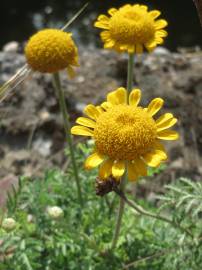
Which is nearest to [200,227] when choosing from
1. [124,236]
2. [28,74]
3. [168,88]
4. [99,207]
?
[124,236]

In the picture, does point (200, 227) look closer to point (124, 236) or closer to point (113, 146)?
point (124, 236)

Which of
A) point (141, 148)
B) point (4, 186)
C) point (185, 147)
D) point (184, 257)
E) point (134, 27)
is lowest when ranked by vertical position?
point (185, 147)

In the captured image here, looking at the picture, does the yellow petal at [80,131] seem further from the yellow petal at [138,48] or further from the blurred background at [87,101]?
the blurred background at [87,101]

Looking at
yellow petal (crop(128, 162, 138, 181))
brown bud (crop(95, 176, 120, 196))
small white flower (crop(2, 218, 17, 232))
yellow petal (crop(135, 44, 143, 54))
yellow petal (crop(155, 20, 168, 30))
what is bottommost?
small white flower (crop(2, 218, 17, 232))

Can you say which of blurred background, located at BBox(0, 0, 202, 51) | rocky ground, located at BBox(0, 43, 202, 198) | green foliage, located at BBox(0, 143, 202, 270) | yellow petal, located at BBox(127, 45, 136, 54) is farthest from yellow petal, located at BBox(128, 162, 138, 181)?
blurred background, located at BBox(0, 0, 202, 51)

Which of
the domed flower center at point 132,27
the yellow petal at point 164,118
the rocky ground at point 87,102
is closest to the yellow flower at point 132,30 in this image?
the domed flower center at point 132,27

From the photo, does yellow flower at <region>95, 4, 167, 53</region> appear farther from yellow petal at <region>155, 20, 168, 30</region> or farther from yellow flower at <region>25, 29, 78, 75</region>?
yellow flower at <region>25, 29, 78, 75</region>

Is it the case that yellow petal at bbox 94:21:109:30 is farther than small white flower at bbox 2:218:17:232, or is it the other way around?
yellow petal at bbox 94:21:109:30
